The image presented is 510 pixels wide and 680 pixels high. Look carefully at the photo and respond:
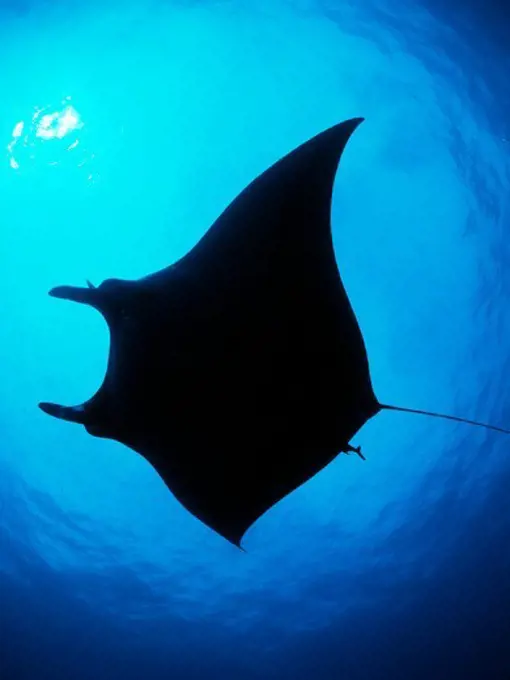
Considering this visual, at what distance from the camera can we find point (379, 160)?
11.2 meters

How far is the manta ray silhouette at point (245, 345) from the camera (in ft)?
11.5

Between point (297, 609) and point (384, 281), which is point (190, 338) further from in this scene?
point (297, 609)

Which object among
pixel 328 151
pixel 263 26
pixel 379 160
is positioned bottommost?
pixel 328 151

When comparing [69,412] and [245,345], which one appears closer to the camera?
[69,412]

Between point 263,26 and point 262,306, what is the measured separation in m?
9.17

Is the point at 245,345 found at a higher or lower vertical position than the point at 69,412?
higher

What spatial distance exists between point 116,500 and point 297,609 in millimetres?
10335

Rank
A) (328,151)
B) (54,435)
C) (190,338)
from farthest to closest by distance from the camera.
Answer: (54,435)
(190,338)
(328,151)

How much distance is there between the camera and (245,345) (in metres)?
3.63

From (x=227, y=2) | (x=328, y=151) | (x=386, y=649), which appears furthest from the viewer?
(x=386, y=649)

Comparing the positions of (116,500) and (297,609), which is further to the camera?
(297,609)

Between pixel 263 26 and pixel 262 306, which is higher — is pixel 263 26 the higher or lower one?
the higher one

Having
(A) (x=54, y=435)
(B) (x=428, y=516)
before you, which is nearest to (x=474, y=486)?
(B) (x=428, y=516)

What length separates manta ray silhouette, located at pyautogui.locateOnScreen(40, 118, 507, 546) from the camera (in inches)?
137
